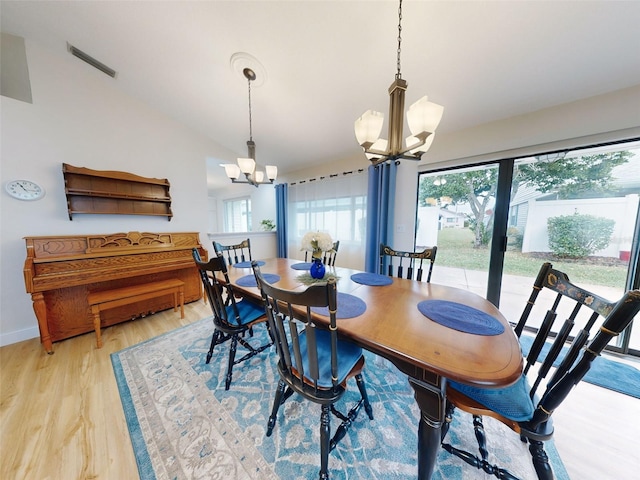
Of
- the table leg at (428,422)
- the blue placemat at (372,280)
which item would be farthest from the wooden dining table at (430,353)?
the blue placemat at (372,280)

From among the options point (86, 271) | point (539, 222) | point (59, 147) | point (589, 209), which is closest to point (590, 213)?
point (589, 209)

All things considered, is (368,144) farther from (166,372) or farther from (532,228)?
(166,372)

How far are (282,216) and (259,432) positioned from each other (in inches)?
132

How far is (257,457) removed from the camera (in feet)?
3.63

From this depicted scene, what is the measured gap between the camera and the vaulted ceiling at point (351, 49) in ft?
4.40

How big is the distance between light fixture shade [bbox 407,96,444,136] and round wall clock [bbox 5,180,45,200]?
3.50 m

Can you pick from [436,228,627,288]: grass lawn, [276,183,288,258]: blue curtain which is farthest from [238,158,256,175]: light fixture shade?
[436,228,627,288]: grass lawn

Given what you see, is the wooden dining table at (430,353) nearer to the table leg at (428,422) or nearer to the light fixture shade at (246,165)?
the table leg at (428,422)

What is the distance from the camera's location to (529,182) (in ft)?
6.99

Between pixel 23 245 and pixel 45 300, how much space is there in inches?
23.7

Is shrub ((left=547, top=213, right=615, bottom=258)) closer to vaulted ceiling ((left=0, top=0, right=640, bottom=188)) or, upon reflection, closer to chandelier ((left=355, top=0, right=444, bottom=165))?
vaulted ceiling ((left=0, top=0, right=640, bottom=188))

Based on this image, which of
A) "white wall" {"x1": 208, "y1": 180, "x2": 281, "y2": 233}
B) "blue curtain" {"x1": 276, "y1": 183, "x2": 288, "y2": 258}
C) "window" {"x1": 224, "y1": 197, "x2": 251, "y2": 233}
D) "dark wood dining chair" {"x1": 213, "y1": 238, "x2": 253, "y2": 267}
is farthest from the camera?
"window" {"x1": 224, "y1": 197, "x2": 251, "y2": 233}

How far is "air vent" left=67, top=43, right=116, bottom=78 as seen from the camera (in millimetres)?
2106

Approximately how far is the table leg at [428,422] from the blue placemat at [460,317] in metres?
0.29
